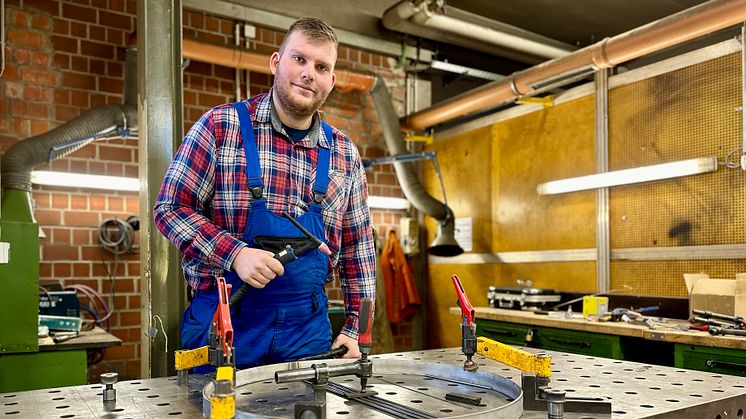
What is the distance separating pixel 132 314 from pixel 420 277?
2.39 metres

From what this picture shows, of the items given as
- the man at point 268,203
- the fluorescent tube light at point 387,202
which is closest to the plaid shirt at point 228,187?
the man at point 268,203

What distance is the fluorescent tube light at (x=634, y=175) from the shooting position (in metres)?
3.20

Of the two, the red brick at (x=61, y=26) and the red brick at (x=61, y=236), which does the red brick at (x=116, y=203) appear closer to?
the red brick at (x=61, y=236)

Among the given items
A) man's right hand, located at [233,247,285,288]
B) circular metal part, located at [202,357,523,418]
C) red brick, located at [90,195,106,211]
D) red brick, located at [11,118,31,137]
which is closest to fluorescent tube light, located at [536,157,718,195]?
circular metal part, located at [202,357,523,418]

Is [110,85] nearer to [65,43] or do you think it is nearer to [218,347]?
[65,43]

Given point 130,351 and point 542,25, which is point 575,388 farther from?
point 542,25

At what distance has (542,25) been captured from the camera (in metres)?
4.98

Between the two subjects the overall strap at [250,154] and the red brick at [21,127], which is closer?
the overall strap at [250,154]

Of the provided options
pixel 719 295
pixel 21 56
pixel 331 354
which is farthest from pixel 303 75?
pixel 21 56

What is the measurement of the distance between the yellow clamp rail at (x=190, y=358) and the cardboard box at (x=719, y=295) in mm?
2521

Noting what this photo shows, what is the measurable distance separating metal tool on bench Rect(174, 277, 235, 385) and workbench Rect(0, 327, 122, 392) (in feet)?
6.14

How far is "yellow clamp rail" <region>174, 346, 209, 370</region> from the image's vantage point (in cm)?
123

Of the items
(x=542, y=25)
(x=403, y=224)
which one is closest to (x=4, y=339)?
(x=403, y=224)

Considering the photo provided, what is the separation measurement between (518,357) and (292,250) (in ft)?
1.83
